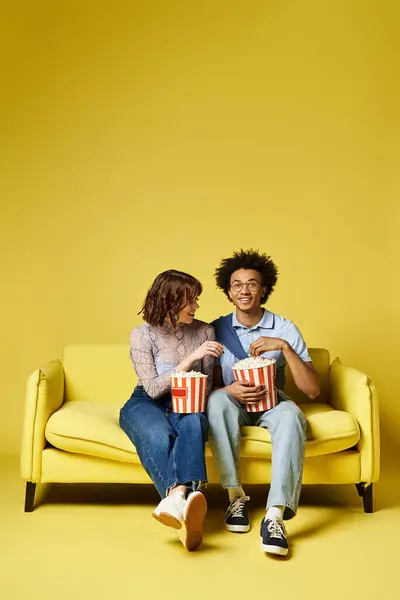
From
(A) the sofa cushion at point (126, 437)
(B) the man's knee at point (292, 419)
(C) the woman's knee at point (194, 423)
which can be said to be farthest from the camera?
(A) the sofa cushion at point (126, 437)

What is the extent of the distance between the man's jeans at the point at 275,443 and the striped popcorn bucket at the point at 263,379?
0.15ft

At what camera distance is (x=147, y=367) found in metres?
3.20

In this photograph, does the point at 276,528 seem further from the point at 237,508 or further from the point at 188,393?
the point at 188,393

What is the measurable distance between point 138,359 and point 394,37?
8.45ft

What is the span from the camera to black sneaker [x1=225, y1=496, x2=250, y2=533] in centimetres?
295

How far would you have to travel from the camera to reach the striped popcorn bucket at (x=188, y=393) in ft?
9.72

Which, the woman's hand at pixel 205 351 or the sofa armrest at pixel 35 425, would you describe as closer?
the woman's hand at pixel 205 351

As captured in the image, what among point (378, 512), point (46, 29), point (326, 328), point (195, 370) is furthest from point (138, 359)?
point (46, 29)

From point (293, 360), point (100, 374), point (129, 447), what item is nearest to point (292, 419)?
point (293, 360)

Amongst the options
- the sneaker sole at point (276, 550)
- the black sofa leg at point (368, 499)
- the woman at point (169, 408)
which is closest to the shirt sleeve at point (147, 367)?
the woman at point (169, 408)

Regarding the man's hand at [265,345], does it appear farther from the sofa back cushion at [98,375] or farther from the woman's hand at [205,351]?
the sofa back cushion at [98,375]

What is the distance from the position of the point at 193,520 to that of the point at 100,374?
4.30ft

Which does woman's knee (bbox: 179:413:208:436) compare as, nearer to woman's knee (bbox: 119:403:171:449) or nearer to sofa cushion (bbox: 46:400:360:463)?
woman's knee (bbox: 119:403:171:449)

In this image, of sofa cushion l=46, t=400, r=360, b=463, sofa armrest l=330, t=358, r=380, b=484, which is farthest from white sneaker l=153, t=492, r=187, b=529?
sofa armrest l=330, t=358, r=380, b=484
